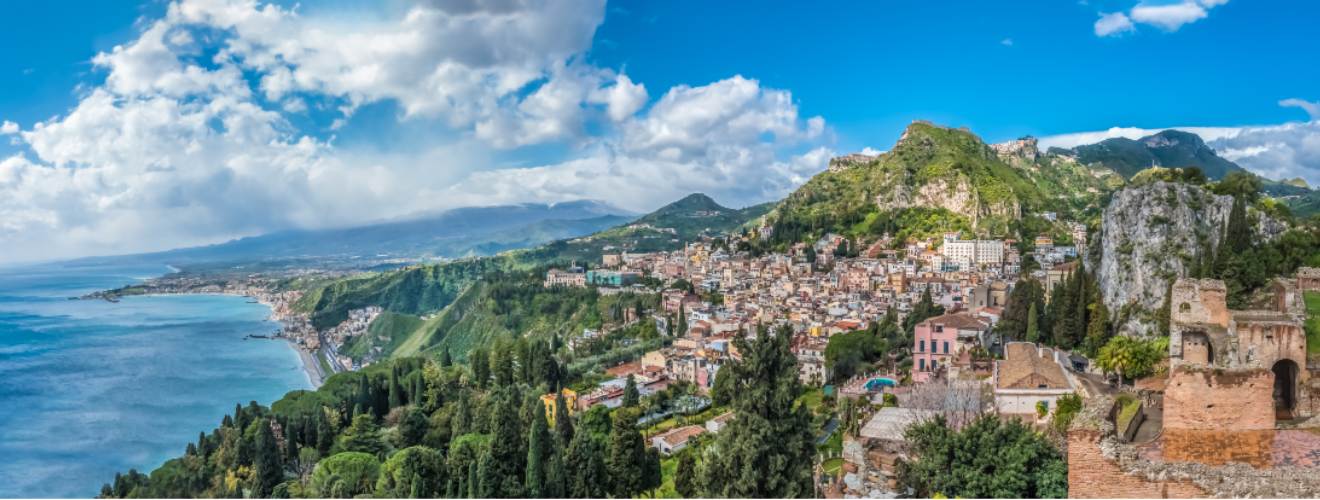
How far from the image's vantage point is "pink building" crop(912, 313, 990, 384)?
25406 mm

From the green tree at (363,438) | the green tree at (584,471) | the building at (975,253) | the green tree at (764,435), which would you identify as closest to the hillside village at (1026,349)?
the building at (975,253)

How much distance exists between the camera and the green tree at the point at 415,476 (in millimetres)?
20625

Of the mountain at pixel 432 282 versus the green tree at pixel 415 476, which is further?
the mountain at pixel 432 282

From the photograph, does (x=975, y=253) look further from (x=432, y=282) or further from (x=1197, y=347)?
(x=432, y=282)

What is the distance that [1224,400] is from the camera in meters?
7.80

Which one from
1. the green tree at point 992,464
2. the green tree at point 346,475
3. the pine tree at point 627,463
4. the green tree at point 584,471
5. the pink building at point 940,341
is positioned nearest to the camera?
the green tree at point 992,464

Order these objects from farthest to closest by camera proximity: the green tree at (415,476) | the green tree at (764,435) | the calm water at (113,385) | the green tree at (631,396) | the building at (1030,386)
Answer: the calm water at (113,385)
the green tree at (631,396)
the green tree at (415,476)
the building at (1030,386)
the green tree at (764,435)

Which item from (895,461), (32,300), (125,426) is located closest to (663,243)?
(125,426)

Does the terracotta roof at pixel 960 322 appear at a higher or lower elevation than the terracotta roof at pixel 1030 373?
higher

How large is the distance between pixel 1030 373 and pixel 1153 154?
14574cm

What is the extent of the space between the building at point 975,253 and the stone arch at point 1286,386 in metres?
41.8

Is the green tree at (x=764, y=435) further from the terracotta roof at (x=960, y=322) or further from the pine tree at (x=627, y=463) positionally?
the terracotta roof at (x=960, y=322)

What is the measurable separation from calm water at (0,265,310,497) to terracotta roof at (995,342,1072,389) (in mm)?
38014

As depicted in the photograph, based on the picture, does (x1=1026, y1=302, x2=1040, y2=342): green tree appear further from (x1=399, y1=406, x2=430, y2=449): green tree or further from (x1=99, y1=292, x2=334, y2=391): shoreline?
(x1=99, y1=292, x2=334, y2=391): shoreline
